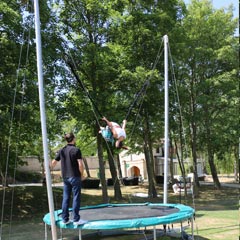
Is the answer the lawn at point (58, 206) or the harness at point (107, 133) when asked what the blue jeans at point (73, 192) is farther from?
the lawn at point (58, 206)

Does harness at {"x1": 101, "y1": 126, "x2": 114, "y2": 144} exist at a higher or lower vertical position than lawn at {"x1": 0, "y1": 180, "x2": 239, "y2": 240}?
higher

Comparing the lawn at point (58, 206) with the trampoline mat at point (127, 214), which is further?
the lawn at point (58, 206)

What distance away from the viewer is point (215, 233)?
9.32 metres

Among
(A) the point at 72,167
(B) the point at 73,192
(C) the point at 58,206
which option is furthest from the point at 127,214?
(C) the point at 58,206

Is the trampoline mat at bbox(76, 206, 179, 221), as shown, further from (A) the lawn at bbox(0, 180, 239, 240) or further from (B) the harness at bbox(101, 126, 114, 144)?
(B) the harness at bbox(101, 126, 114, 144)

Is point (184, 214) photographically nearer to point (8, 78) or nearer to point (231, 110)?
point (8, 78)

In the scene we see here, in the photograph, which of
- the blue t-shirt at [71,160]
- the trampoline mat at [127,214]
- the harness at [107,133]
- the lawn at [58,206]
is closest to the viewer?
the blue t-shirt at [71,160]

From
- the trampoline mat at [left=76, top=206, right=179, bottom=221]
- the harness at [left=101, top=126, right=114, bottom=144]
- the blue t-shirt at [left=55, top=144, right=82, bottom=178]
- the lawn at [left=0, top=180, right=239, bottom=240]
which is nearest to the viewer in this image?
the blue t-shirt at [left=55, top=144, right=82, bottom=178]

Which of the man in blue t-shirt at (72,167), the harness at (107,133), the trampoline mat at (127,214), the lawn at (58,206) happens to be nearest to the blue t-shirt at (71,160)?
the man in blue t-shirt at (72,167)

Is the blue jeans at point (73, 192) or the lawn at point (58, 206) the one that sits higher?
the blue jeans at point (73, 192)

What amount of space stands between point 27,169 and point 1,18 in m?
23.8

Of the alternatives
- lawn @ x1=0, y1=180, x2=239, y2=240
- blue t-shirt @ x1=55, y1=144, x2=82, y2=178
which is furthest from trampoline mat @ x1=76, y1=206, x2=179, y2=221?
blue t-shirt @ x1=55, y1=144, x2=82, y2=178

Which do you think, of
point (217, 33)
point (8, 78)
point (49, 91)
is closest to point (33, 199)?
point (49, 91)

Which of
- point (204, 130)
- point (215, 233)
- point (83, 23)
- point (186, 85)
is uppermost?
point (83, 23)
